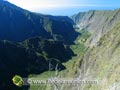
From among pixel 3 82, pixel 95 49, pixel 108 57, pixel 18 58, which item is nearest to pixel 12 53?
pixel 18 58

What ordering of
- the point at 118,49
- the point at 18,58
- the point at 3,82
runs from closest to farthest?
the point at 118,49 → the point at 3,82 → the point at 18,58

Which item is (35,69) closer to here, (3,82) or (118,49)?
(3,82)

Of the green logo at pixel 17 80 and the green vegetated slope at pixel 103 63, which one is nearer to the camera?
the green logo at pixel 17 80

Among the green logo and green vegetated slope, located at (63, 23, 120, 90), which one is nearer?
the green logo

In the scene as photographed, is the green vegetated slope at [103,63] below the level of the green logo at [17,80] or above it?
below

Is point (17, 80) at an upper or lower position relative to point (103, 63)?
upper

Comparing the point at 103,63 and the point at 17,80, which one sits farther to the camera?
the point at 103,63

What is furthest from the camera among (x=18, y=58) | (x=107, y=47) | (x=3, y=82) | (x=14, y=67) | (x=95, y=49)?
(x=18, y=58)

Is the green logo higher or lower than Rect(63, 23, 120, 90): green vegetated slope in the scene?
higher
